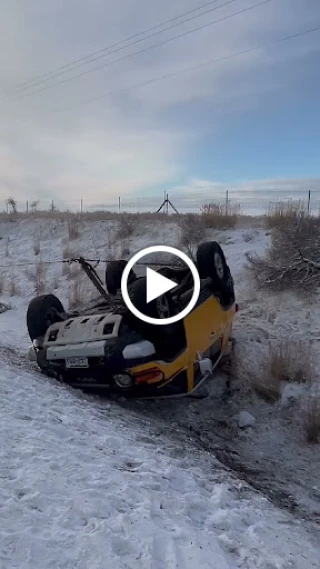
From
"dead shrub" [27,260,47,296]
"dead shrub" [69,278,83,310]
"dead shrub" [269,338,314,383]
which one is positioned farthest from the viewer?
"dead shrub" [27,260,47,296]

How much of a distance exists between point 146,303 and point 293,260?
534 cm

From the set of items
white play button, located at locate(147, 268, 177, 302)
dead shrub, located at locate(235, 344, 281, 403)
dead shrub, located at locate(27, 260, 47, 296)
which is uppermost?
white play button, located at locate(147, 268, 177, 302)

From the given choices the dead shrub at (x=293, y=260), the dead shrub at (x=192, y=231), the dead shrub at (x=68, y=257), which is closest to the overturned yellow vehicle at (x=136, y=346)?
the dead shrub at (x=293, y=260)

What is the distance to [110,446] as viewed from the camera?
391cm

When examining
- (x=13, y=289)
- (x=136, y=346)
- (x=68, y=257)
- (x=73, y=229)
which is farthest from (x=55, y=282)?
(x=136, y=346)

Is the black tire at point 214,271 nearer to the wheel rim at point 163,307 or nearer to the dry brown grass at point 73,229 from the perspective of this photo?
the wheel rim at point 163,307

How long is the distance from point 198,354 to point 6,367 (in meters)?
2.06

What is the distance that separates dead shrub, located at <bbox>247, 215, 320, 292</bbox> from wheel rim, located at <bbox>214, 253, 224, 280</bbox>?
9.68 ft

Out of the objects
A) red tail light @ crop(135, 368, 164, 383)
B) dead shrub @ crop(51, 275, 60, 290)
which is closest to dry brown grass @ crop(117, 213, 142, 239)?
dead shrub @ crop(51, 275, 60, 290)

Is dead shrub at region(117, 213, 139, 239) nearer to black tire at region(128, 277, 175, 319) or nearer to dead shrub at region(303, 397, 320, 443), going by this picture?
black tire at region(128, 277, 175, 319)

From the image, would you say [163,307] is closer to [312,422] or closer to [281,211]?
[312,422]

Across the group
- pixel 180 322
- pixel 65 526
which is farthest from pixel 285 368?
pixel 65 526

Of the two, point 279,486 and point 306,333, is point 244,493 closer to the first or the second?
point 279,486

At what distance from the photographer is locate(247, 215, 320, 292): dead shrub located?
934cm
